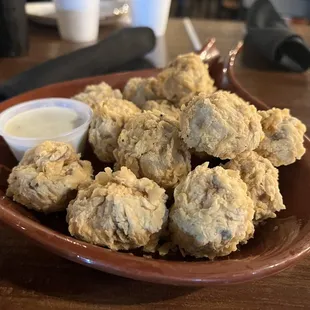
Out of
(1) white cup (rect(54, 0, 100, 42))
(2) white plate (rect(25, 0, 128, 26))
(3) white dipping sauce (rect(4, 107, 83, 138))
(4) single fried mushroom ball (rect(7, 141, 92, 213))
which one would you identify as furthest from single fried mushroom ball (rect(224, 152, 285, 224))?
(2) white plate (rect(25, 0, 128, 26))

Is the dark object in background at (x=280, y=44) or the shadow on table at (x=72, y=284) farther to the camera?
the dark object in background at (x=280, y=44)

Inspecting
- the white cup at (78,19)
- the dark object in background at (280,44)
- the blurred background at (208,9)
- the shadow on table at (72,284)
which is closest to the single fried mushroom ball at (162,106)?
the shadow on table at (72,284)

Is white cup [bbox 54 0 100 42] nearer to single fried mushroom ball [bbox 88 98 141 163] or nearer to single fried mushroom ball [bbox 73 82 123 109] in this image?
single fried mushroom ball [bbox 73 82 123 109]

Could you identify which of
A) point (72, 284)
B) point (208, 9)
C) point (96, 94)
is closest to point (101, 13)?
point (96, 94)

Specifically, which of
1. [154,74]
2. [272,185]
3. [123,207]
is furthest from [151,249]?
[154,74]

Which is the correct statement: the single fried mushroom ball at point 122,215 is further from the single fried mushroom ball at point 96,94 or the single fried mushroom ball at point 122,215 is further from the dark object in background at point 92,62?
the dark object in background at point 92,62
